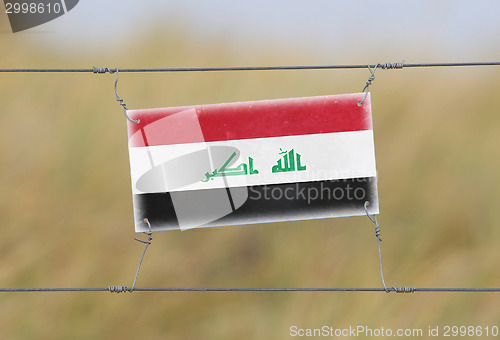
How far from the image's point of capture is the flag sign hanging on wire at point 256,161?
1.67 metres

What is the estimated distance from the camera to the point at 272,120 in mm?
1673

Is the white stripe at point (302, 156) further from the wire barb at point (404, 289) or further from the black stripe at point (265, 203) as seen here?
the wire barb at point (404, 289)

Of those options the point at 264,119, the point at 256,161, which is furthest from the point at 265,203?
the point at 264,119

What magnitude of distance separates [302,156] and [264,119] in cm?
15

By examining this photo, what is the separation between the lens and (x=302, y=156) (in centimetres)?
167

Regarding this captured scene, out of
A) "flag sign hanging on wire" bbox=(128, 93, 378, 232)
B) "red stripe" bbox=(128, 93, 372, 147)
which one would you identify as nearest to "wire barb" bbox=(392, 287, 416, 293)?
"flag sign hanging on wire" bbox=(128, 93, 378, 232)

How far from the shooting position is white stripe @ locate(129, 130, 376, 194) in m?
1.67

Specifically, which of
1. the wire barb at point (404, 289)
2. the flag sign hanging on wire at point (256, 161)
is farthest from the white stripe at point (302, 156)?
the wire barb at point (404, 289)

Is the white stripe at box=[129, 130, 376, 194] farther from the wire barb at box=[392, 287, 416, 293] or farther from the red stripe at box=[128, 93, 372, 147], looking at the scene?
the wire barb at box=[392, 287, 416, 293]

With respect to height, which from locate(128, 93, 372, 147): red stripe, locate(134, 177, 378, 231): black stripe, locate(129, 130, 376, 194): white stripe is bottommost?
locate(134, 177, 378, 231): black stripe

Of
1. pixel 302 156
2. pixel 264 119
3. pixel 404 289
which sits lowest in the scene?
pixel 404 289

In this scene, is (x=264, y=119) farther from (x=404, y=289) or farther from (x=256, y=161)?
(x=404, y=289)

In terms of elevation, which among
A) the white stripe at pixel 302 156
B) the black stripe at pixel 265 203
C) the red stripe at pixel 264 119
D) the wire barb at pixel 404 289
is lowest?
the wire barb at pixel 404 289

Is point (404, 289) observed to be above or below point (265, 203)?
below
